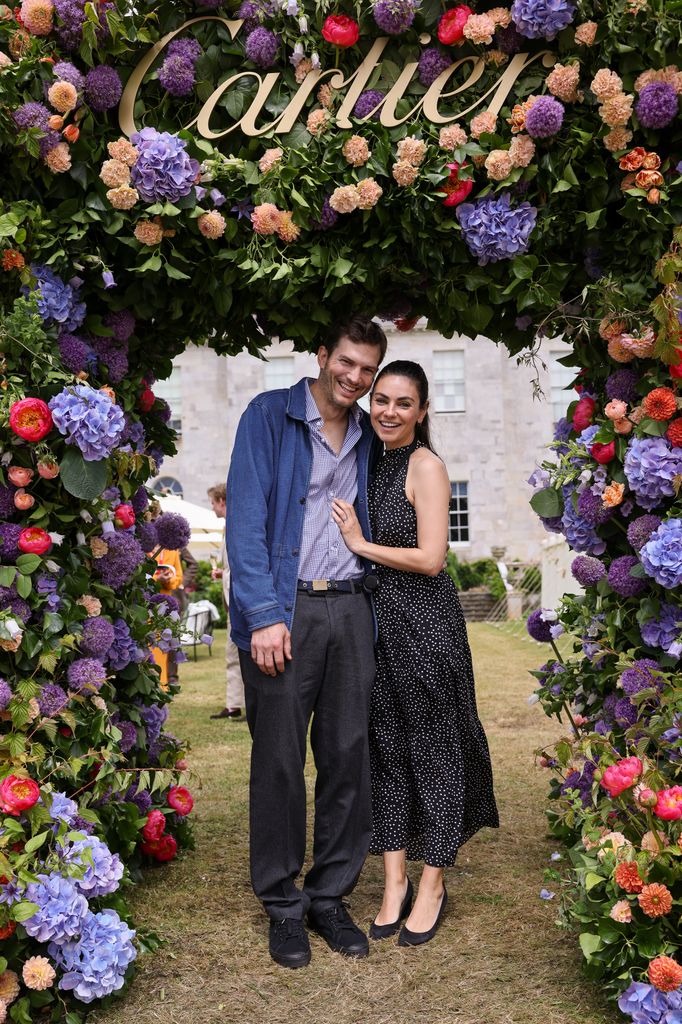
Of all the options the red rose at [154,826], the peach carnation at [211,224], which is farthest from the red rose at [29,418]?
the red rose at [154,826]

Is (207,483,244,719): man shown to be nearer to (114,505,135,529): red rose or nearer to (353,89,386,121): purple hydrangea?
(114,505,135,529): red rose

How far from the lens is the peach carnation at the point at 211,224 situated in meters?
3.39

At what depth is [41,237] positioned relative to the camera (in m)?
3.35

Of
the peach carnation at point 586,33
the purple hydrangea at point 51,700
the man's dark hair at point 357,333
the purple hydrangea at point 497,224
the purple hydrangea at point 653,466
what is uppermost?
the peach carnation at point 586,33

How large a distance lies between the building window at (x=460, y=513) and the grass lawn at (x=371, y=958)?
19861mm

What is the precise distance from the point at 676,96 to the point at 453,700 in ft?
7.25

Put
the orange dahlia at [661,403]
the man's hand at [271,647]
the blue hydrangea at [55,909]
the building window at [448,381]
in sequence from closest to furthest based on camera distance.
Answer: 1. the blue hydrangea at [55,909]
2. the orange dahlia at [661,403]
3. the man's hand at [271,647]
4. the building window at [448,381]

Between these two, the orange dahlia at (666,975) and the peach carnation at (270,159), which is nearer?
the orange dahlia at (666,975)

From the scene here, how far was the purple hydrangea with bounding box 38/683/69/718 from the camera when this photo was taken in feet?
10.9

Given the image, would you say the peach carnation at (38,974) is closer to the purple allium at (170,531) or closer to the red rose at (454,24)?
the purple allium at (170,531)

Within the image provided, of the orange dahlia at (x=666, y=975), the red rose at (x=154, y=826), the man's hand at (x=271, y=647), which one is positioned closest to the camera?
the orange dahlia at (x=666, y=975)

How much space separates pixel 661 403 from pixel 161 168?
5.97 feet

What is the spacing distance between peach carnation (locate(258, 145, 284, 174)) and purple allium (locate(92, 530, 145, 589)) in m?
1.40

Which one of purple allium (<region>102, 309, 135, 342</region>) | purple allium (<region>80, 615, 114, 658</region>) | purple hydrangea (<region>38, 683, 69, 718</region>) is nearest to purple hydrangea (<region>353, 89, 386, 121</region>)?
purple allium (<region>102, 309, 135, 342</region>)
